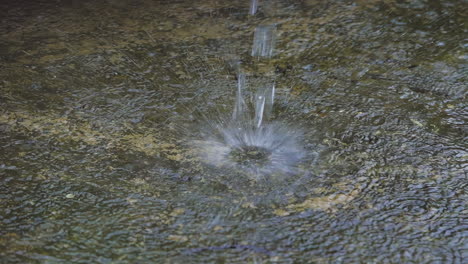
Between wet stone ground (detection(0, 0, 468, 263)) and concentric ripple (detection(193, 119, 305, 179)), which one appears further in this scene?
concentric ripple (detection(193, 119, 305, 179))

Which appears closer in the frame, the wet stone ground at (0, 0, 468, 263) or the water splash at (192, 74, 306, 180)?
the wet stone ground at (0, 0, 468, 263)

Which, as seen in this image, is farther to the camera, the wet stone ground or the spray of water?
the spray of water

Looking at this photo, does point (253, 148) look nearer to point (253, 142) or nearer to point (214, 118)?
point (253, 142)

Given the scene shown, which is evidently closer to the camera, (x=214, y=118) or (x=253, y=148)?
(x=253, y=148)

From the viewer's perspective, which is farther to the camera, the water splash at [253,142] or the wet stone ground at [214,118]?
the water splash at [253,142]

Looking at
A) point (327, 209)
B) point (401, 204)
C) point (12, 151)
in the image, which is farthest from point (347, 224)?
point (12, 151)

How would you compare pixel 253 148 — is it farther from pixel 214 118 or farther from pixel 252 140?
pixel 214 118

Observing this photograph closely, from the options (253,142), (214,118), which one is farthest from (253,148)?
(214,118)

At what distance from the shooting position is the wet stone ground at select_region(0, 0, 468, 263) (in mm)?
1536

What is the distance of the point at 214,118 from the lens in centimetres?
224

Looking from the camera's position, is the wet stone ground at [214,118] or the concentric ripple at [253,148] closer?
the wet stone ground at [214,118]

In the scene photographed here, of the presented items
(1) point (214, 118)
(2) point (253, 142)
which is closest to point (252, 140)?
(2) point (253, 142)

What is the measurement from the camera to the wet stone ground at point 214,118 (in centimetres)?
154

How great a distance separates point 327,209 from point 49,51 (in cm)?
178
